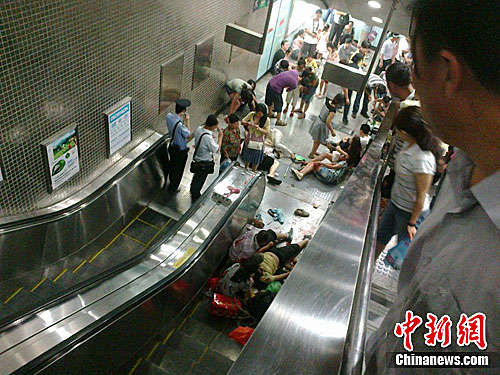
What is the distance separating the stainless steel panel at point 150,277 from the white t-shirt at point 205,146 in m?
0.54

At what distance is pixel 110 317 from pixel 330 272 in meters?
3.38

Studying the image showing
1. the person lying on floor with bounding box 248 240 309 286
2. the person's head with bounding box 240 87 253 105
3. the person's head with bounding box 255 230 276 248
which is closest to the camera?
the person lying on floor with bounding box 248 240 309 286

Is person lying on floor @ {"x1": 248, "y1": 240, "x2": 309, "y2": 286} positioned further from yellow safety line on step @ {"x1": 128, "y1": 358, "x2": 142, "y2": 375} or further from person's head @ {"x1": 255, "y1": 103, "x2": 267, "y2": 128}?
person's head @ {"x1": 255, "y1": 103, "x2": 267, "y2": 128}

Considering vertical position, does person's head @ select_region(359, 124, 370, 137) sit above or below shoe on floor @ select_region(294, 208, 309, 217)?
above

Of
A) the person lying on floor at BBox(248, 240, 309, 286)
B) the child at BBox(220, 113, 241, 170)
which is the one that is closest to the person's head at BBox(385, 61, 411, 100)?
the person lying on floor at BBox(248, 240, 309, 286)

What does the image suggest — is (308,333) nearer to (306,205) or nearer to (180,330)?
(180,330)

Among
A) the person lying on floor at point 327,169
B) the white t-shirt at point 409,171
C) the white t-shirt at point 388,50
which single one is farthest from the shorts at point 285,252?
the white t-shirt at point 388,50

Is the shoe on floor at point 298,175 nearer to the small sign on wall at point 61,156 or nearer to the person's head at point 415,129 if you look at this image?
the small sign on wall at point 61,156

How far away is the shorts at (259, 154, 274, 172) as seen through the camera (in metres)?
9.45

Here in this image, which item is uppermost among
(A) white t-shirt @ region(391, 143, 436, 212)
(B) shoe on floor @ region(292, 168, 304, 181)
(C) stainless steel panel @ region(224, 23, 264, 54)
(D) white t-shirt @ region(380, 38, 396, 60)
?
(A) white t-shirt @ region(391, 143, 436, 212)

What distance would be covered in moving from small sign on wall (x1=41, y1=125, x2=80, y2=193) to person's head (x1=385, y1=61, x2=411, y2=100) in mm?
4079

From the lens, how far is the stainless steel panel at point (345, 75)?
22.5 ft

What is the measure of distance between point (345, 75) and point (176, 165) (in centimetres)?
347

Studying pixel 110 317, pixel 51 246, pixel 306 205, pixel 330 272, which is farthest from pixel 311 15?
pixel 330 272
